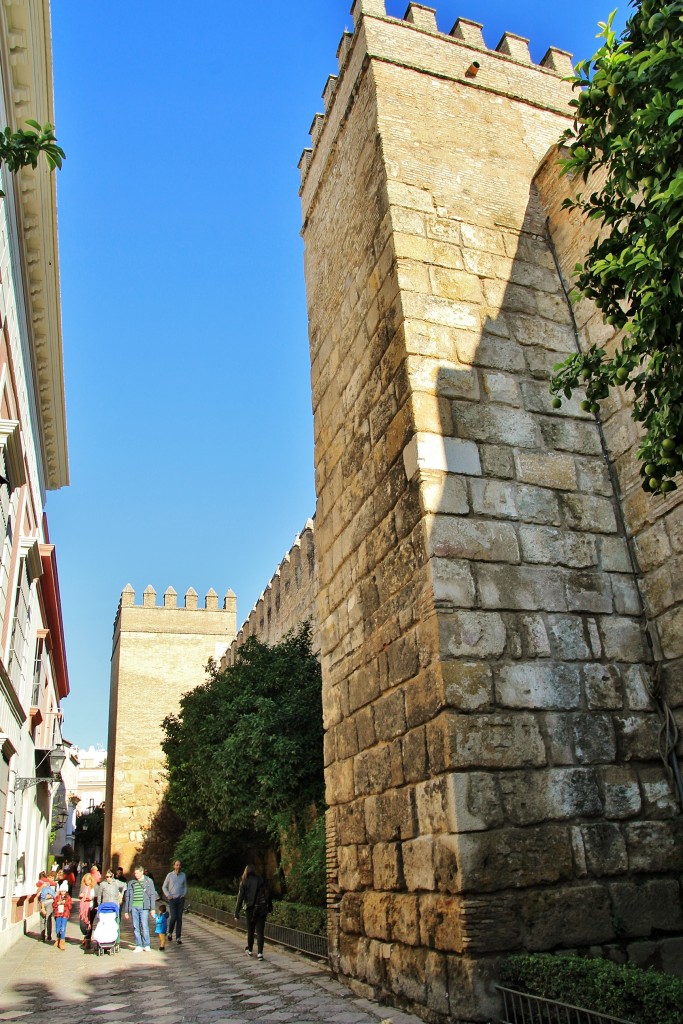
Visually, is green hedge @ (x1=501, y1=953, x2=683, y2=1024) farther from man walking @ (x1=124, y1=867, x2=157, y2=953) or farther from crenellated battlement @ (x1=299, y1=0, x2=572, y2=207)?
man walking @ (x1=124, y1=867, x2=157, y2=953)

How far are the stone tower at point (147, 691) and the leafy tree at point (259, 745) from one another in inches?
416

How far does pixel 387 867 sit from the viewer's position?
4574 millimetres

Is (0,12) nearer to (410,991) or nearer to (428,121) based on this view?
(428,121)

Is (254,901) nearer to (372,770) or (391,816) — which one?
(372,770)

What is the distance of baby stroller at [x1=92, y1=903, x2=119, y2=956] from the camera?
934 centimetres

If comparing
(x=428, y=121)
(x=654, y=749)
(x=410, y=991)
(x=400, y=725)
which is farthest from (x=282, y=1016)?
(x=428, y=121)

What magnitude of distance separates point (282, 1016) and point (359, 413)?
4.03 meters

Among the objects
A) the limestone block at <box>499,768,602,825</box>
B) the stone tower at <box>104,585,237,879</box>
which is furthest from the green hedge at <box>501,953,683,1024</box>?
the stone tower at <box>104,585,237,879</box>

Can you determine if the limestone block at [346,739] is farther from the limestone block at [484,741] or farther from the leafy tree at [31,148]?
the leafy tree at [31,148]

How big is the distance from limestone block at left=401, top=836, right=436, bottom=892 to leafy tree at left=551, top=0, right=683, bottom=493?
2256 millimetres

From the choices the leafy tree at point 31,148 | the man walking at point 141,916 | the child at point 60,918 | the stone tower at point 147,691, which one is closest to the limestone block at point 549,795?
the leafy tree at point 31,148

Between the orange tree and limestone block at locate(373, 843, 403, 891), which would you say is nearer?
limestone block at locate(373, 843, 403, 891)

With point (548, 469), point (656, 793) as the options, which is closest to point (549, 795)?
point (656, 793)

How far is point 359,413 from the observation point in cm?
580
